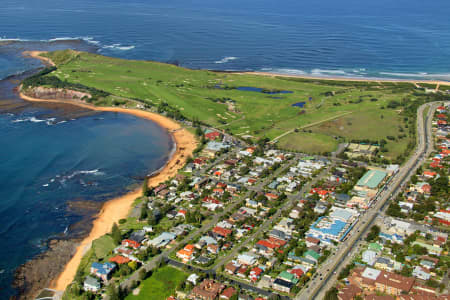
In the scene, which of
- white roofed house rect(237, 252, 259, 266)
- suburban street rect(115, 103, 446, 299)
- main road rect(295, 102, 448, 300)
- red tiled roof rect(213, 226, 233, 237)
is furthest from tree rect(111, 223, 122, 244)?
main road rect(295, 102, 448, 300)

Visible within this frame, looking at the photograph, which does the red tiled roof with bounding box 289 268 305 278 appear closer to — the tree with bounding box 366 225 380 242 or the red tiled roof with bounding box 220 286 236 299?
the red tiled roof with bounding box 220 286 236 299

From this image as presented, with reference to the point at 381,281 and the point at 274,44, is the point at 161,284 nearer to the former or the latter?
the point at 381,281

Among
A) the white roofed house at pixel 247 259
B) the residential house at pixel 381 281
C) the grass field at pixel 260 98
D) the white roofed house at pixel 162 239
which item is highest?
the grass field at pixel 260 98

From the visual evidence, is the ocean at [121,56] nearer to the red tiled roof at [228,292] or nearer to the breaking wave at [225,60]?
the breaking wave at [225,60]

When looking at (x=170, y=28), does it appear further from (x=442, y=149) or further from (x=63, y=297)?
(x=63, y=297)

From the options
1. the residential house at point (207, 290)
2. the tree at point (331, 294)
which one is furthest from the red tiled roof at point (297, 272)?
the residential house at point (207, 290)

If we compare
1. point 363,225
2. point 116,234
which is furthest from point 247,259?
point 363,225
